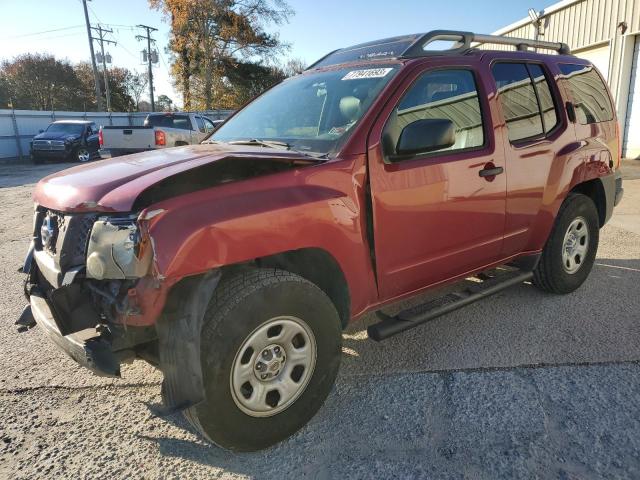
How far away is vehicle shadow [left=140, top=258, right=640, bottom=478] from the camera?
2.42 meters

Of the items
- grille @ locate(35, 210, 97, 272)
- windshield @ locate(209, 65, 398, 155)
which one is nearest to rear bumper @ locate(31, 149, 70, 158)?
windshield @ locate(209, 65, 398, 155)

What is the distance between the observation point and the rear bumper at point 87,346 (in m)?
2.25

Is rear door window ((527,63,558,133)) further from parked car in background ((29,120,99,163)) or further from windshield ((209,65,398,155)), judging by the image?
parked car in background ((29,120,99,163))

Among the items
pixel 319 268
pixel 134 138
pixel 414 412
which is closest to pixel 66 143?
pixel 134 138

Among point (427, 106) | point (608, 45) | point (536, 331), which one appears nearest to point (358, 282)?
point (427, 106)

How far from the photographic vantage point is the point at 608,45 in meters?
14.6

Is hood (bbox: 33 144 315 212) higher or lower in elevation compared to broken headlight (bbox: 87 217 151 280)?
higher

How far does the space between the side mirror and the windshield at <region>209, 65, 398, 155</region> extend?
295mm

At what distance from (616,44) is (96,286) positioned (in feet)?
53.5

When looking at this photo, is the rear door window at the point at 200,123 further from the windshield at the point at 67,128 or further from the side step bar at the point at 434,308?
the side step bar at the point at 434,308

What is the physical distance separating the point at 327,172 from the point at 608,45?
15.7 meters

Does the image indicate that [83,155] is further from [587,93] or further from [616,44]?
[587,93]

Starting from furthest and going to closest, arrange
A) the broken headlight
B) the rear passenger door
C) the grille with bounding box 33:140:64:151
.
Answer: the grille with bounding box 33:140:64:151, the rear passenger door, the broken headlight

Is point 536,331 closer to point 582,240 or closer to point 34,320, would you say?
point 582,240
